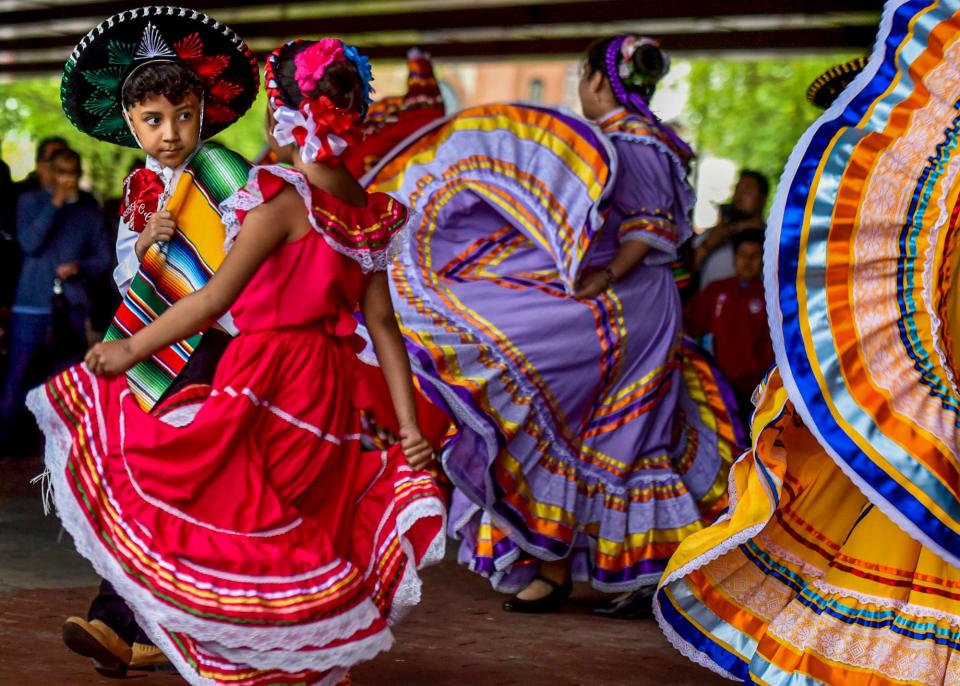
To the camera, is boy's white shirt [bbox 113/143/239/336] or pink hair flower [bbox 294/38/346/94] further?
boy's white shirt [bbox 113/143/239/336]

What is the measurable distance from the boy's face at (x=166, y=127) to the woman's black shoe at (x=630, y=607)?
2.57 meters

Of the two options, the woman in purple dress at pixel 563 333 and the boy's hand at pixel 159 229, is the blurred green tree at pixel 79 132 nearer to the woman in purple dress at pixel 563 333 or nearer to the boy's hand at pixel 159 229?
the woman in purple dress at pixel 563 333

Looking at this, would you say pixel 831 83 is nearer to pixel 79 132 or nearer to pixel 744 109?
pixel 79 132

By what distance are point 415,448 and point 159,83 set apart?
1.09 meters

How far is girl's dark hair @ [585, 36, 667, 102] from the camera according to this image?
5484 mm

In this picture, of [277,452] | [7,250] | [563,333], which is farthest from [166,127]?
[7,250]

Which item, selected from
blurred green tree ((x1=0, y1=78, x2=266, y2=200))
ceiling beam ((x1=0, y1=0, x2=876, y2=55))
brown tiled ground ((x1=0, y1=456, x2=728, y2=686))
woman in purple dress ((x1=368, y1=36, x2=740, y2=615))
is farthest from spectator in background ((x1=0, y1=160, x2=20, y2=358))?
ceiling beam ((x1=0, y1=0, x2=876, y2=55))

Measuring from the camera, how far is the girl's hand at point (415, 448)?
344cm

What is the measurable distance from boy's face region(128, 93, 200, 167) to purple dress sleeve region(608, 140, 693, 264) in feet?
6.90

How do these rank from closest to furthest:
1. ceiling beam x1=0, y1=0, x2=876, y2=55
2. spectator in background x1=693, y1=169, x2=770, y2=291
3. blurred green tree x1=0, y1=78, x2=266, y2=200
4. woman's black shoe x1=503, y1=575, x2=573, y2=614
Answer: woman's black shoe x1=503, y1=575, x2=573, y2=614, spectator in background x1=693, y1=169, x2=770, y2=291, ceiling beam x1=0, y1=0, x2=876, y2=55, blurred green tree x1=0, y1=78, x2=266, y2=200

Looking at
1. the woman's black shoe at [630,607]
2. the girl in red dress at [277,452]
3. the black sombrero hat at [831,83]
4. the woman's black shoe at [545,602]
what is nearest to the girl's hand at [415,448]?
the girl in red dress at [277,452]

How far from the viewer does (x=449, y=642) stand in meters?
4.75

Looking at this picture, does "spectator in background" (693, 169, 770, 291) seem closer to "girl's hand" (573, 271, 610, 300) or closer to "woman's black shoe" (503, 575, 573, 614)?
"girl's hand" (573, 271, 610, 300)

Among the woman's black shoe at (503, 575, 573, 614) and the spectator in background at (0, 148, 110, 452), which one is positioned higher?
the spectator in background at (0, 148, 110, 452)
